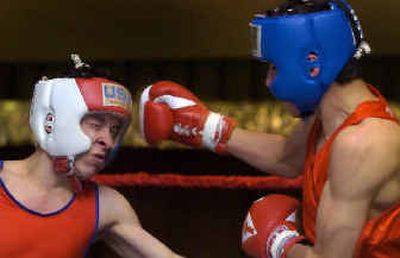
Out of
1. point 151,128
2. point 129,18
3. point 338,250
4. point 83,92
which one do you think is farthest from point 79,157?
point 129,18

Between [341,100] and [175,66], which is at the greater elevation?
[341,100]

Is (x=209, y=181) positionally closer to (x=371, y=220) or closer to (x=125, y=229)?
(x=125, y=229)

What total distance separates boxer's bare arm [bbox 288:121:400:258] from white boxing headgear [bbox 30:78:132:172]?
50 cm

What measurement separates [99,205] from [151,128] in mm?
247

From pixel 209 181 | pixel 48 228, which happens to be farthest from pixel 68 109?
pixel 209 181

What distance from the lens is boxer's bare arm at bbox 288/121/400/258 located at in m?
1.58

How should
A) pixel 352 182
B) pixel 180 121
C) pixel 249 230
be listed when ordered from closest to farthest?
pixel 352 182 < pixel 249 230 < pixel 180 121

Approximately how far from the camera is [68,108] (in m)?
1.79

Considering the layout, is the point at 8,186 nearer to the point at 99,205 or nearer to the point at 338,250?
the point at 99,205

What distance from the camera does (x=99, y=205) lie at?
6.23 ft

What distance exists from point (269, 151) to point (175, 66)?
1497 millimetres

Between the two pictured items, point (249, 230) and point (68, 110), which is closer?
point (68, 110)

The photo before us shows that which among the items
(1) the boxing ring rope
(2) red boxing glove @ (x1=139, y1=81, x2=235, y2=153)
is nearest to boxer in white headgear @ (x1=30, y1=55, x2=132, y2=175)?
(2) red boxing glove @ (x1=139, y1=81, x2=235, y2=153)

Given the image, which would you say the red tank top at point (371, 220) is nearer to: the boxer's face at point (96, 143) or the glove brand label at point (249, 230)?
the glove brand label at point (249, 230)
